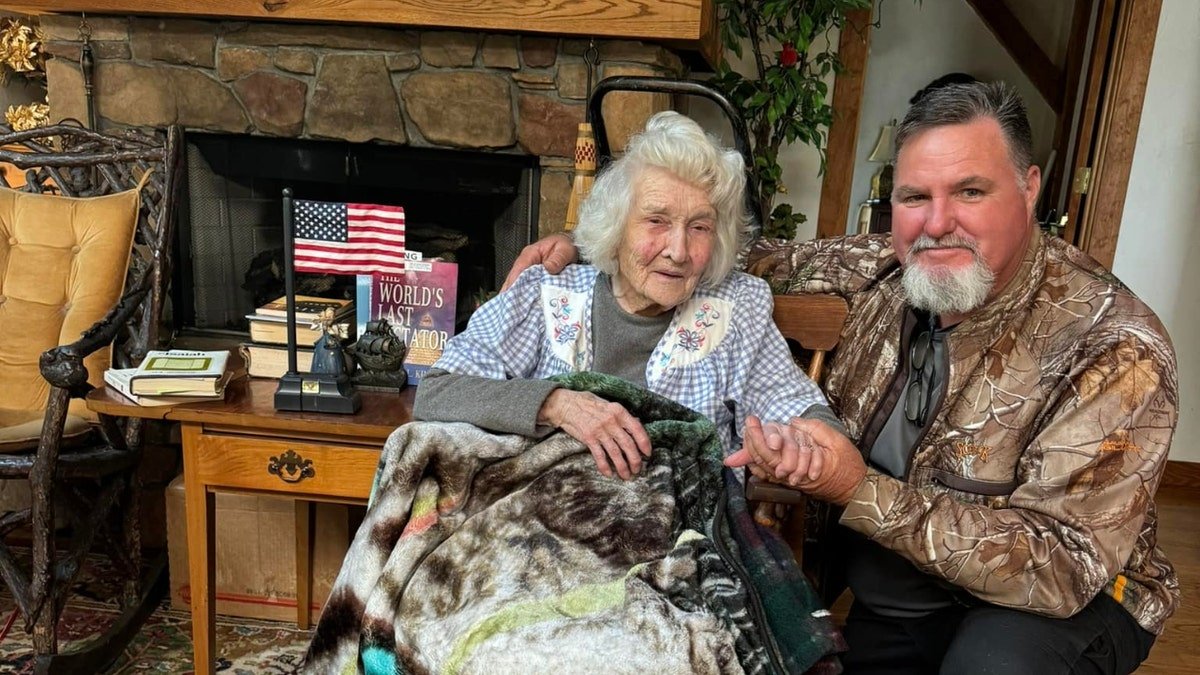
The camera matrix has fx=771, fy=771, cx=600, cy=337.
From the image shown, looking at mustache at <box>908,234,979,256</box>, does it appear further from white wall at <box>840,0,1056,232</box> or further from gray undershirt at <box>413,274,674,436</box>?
white wall at <box>840,0,1056,232</box>

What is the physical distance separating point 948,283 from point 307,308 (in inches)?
52.4

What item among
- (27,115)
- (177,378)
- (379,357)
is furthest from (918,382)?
(27,115)

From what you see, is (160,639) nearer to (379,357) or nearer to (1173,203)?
(379,357)

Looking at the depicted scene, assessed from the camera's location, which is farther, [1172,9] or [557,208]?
[1172,9]

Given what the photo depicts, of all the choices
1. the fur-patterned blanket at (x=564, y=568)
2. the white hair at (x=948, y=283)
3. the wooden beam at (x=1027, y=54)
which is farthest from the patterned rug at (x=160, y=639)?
the wooden beam at (x=1027, y=54)

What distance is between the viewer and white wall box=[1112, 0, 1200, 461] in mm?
2660

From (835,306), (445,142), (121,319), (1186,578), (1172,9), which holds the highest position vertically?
(1172,9)

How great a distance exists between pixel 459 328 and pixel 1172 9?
104 inches

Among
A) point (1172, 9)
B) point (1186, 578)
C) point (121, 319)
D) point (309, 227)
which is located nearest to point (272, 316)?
Answer: point (309, 227)

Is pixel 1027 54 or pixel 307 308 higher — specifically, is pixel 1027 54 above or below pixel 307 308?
above

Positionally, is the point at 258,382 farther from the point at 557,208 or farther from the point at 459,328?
the point at 557,208

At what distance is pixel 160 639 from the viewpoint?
1.92 meters

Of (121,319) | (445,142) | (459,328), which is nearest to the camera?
(121,319)

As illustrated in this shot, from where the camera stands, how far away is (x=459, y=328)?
7.99ft
